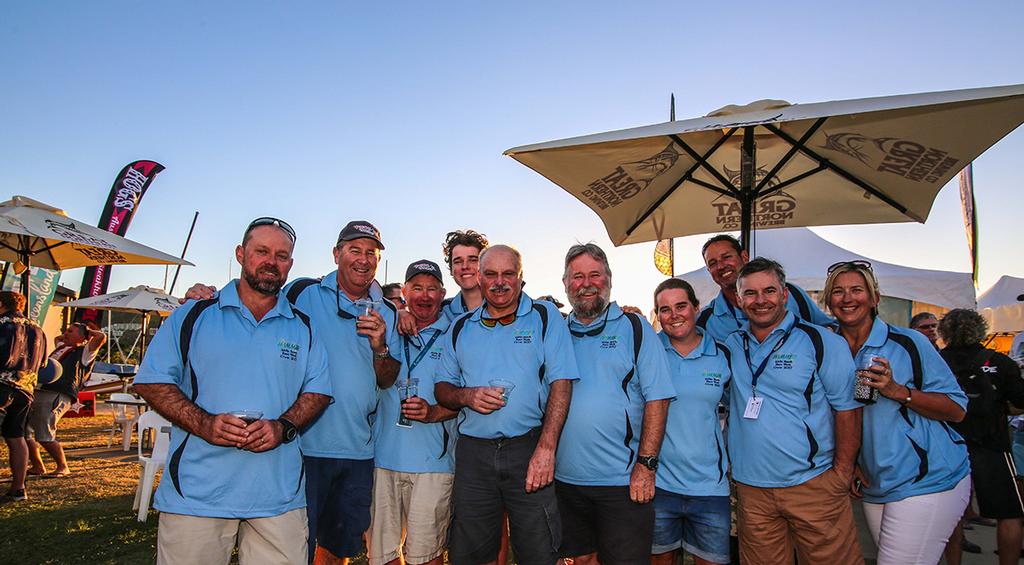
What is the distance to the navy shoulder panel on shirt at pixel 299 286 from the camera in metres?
3.55

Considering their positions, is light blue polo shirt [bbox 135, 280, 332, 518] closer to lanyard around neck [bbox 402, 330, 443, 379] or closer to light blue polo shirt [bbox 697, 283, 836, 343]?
lanyard around neck [bbox 402, 330, 443, 379]

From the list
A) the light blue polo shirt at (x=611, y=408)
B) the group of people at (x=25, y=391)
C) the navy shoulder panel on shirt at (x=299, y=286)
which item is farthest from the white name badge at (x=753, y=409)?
the group of people at (x=25, y=391)

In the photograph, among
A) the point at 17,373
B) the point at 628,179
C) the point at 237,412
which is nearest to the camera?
the point at 237,412

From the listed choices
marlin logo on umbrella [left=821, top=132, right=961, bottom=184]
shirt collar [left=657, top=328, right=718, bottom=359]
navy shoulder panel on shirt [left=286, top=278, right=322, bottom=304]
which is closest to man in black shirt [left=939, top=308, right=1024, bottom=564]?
marlin logo on umbrella [left=821, top=132, right=961, bottom=184]

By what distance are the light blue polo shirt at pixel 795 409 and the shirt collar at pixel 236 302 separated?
253cm

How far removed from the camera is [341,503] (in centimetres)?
346

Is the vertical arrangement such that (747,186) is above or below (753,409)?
above

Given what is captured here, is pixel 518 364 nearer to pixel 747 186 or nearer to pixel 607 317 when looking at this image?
pixel 607 317

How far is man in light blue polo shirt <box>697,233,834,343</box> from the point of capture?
12.6 feet

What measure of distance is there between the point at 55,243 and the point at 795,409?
10446 millimetres

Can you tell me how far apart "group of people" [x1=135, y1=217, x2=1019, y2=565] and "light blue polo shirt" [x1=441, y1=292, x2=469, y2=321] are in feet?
1.74

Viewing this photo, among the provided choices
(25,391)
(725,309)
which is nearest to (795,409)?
(725,309)

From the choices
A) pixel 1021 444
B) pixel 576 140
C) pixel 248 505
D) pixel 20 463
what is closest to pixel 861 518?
pixel 1021 444

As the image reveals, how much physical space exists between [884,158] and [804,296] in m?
1.23
